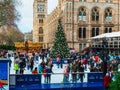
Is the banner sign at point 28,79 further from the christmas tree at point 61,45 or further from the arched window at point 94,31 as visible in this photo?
the arched window at point 94,31

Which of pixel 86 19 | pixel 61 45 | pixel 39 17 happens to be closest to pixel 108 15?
pixel 86 19

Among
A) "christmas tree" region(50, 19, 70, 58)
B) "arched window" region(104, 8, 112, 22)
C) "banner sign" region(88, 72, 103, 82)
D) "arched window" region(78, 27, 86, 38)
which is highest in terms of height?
"arched window" region(104, 8, 112, 22)

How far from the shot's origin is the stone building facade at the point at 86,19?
2702 inches

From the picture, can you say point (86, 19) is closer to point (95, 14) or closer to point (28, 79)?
point (95, 14)

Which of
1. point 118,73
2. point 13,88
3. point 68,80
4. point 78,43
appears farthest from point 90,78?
point 78,43

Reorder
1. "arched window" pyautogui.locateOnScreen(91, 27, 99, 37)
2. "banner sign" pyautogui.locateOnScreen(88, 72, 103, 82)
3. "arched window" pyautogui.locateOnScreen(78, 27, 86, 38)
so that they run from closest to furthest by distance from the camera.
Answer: "banner sign" pyautogui.locateOnScreen(88, 72, 103, 82), "arched window" pyautogui.locateOnScreen(78, 27, 86, 38), "arched window" pyautogui.locateOnScreen(91, 27, 99, 37)

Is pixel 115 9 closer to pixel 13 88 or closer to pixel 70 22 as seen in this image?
pixel 70 22

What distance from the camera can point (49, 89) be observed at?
1973 centimetres

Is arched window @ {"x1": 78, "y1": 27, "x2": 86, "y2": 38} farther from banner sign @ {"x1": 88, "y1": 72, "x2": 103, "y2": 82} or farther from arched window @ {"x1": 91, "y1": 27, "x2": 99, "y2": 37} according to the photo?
banner sign @ {"x1": 88, "y1": 72, "x2": 103, "y2": 82}

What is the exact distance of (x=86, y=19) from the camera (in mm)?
69562

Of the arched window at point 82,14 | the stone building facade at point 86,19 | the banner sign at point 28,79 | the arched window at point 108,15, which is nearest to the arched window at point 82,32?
the stone building facade at point 86,19

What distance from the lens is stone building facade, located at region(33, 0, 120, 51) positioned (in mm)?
68625

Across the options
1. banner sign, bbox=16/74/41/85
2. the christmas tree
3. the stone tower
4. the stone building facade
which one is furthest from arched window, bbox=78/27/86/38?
the stone tower

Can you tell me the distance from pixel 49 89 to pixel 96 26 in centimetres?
5133
